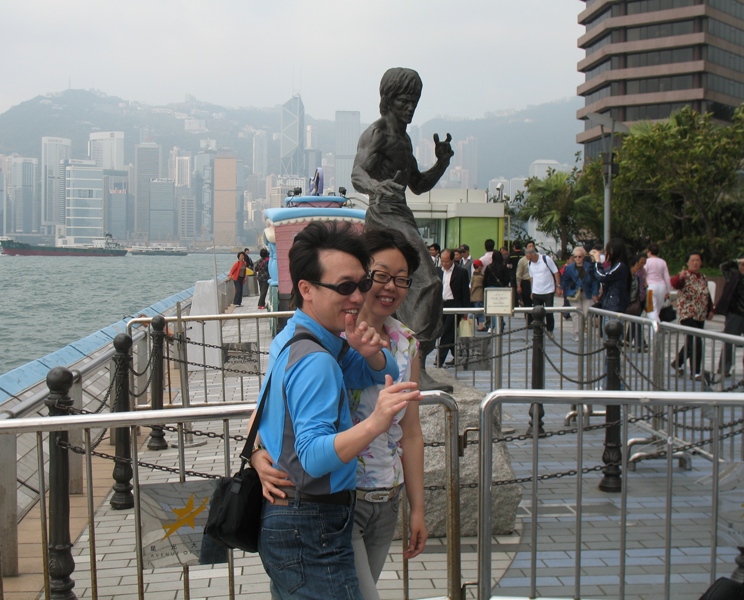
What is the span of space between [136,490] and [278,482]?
3.71 ft

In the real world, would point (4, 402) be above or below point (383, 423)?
below

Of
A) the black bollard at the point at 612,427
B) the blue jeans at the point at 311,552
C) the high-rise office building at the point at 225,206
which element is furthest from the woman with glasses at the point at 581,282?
the blue jeans at the point at 311,552

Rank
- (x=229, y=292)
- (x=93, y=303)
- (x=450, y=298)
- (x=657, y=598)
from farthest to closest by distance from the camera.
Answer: (x=93, y=303) < (x=229, y=292) < (x=450, y=298) < (x=657, y=598)

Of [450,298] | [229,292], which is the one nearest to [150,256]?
[229,292]

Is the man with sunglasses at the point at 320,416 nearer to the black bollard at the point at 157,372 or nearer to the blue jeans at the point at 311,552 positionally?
the blue jeans at the point at 311,552

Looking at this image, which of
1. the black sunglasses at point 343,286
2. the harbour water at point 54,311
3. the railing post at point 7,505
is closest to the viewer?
the black sunglasses at point 343,286

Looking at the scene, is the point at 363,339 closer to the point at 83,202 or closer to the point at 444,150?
the point at 444,150

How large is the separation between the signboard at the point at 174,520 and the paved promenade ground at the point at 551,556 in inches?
46.5

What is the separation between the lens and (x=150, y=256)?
167 meters

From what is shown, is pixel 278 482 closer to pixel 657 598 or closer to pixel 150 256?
pixel 657 598

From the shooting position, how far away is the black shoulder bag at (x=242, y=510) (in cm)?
250

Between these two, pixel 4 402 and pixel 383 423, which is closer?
pixel 383 423

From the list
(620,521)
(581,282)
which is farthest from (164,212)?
(620,521)

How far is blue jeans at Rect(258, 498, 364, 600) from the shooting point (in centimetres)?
243
